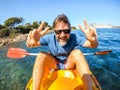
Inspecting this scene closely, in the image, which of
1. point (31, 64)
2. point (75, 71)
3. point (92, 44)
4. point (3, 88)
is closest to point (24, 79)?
point (3, 88)

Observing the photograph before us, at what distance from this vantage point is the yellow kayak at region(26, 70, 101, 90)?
3.43 meters

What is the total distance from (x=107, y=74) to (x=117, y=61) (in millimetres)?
1484

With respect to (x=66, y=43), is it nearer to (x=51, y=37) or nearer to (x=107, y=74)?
(x=51, y=37)

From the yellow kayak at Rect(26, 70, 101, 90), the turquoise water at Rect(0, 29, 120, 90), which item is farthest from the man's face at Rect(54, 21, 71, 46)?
the turquoise water at Rect(0, 29, 120, 90)

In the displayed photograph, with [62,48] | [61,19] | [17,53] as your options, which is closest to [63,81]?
[62,48]

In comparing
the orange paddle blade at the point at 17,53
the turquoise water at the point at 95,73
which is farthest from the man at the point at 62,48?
the turquoise water at the point at 95,73

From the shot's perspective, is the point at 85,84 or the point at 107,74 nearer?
the point at 85,84

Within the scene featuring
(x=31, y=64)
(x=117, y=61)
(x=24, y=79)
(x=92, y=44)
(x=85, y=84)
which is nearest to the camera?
(x=85, y=84)

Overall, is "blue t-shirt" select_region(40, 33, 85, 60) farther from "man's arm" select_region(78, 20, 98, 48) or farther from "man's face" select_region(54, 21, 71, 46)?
"man's arm" select_region(78, 20, 98, 48)

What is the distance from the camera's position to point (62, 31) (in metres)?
3.60

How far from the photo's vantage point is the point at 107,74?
6.27m

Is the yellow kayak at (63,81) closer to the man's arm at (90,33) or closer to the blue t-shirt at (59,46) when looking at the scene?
the blue t-shirt at (59,46)

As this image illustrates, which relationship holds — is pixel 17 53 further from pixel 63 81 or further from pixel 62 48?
pixel 63 81

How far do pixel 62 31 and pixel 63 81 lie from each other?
78 cm
